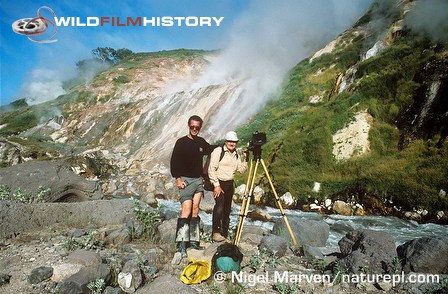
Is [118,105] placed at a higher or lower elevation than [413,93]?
higher

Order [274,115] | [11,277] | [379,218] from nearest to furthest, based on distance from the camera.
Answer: [11,277], [379,218], [274,115]

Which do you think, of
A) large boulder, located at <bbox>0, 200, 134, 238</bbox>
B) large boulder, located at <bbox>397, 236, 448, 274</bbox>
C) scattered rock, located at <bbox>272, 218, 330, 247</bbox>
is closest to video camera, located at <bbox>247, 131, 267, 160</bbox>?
scattered rock, located at <bbox>272, 218, 330, 247</bbox>

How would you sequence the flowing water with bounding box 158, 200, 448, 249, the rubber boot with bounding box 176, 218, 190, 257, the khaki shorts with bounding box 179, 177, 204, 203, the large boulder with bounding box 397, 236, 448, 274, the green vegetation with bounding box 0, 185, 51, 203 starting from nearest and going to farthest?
the large boulder with bounding box 397, 236, 448, 274
the rubber boot with bounding box 176, 218, 190, 257
the khaki shorts with bounding box 179, 177, 204, 203
the green vegetation with bounding box 0, 185, 51, 203
the flowing water with bounding box 158, 200, 448, 249

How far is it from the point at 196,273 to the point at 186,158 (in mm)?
2162

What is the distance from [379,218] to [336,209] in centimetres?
199

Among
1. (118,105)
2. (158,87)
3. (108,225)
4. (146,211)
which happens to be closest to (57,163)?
(108,225)

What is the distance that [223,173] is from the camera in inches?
→ 248

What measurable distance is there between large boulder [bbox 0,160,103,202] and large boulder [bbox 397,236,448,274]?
934 centimetres

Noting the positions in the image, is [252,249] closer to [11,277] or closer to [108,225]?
[108,225]

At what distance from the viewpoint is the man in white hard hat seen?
605cm

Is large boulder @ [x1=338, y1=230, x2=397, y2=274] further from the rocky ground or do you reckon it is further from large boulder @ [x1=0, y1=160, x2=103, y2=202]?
large boulder @ [x1=0, y1=160, x2=103, y2=202]

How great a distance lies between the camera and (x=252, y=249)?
6.66m

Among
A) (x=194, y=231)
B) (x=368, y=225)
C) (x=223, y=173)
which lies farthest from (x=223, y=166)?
(x=368, y=225)

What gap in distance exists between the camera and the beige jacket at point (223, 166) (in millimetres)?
6035
